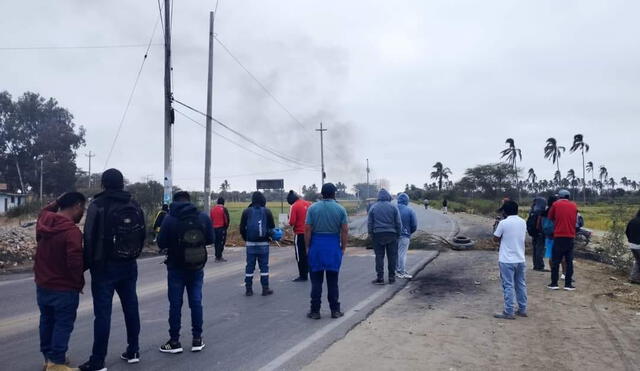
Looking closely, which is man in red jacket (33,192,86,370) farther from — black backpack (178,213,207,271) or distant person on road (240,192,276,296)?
distant person on road (240,192,276,296)

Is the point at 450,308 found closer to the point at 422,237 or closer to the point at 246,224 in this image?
the point at 246,224

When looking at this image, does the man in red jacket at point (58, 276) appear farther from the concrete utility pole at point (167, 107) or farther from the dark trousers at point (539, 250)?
the concrete utility pole at point (167, 107)

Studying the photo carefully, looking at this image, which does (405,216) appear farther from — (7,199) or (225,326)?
(7,199)

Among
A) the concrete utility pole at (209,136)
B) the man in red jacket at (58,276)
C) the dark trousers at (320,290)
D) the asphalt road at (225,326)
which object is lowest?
the asphalt road at (225,326)

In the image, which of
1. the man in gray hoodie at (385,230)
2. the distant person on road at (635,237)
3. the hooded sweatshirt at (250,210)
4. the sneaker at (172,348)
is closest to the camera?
the sneaker at (172,348)

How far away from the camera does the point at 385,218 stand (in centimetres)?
1080

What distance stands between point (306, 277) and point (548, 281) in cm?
515

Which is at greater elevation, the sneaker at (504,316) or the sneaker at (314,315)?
the sneaker at (314,315)

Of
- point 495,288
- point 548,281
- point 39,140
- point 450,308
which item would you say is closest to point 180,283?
point 450,308

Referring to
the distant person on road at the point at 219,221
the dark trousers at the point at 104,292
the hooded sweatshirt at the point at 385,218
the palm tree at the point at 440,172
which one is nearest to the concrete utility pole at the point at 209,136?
the distant person on road at the point at 219,221

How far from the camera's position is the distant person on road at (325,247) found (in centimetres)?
760

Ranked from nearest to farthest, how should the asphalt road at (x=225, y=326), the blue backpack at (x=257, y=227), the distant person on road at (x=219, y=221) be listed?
the asphalt road at (x=225, y=326)
the blue backpack at (x=257, y=227)
the distant person on road at (x=219, y=221)

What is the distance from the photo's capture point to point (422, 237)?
19.7 meters

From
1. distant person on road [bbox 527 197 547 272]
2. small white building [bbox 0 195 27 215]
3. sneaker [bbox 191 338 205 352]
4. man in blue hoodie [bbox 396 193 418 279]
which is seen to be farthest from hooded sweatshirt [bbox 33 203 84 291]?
small white building [bbox 0 195 27 215]
